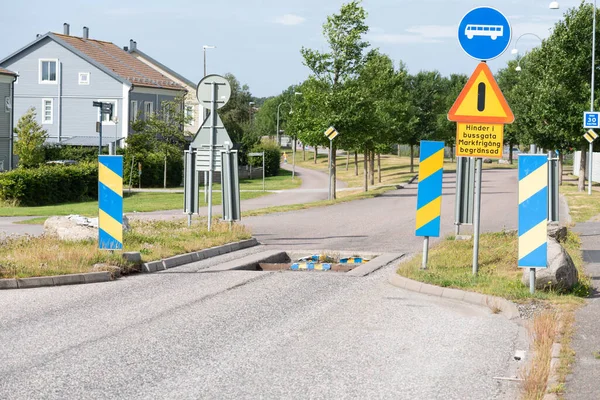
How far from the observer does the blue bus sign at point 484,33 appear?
1107 cm

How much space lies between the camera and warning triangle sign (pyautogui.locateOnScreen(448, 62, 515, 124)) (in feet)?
36.8

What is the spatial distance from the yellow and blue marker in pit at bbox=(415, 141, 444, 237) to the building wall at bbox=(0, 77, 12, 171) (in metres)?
48.9

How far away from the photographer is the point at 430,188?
12.3 metres

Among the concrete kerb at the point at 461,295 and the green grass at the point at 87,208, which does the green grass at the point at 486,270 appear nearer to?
the concrete kerb at the point at 461,295

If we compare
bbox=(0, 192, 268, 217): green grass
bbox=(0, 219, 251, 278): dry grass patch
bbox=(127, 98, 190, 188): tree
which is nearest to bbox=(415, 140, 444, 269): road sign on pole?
bbox=(0, 219, 251, 278): dry grass patch

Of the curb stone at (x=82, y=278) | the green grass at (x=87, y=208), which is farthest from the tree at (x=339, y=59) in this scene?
the curb stone at (x=82, y=278)

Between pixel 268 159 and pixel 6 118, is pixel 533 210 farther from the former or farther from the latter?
pixel 268 159

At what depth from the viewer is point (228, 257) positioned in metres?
15.5

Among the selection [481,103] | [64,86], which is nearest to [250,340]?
[481,103]

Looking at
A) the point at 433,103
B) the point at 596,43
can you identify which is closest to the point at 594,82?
the point at 596,43

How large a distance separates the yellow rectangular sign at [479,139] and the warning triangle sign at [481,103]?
0.29 ft

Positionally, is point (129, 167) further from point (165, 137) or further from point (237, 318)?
point (237, 318)

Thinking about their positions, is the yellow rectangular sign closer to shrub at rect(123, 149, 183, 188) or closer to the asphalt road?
the asphalt road

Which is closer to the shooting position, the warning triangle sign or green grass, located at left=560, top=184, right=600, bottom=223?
the warning triangle sign
